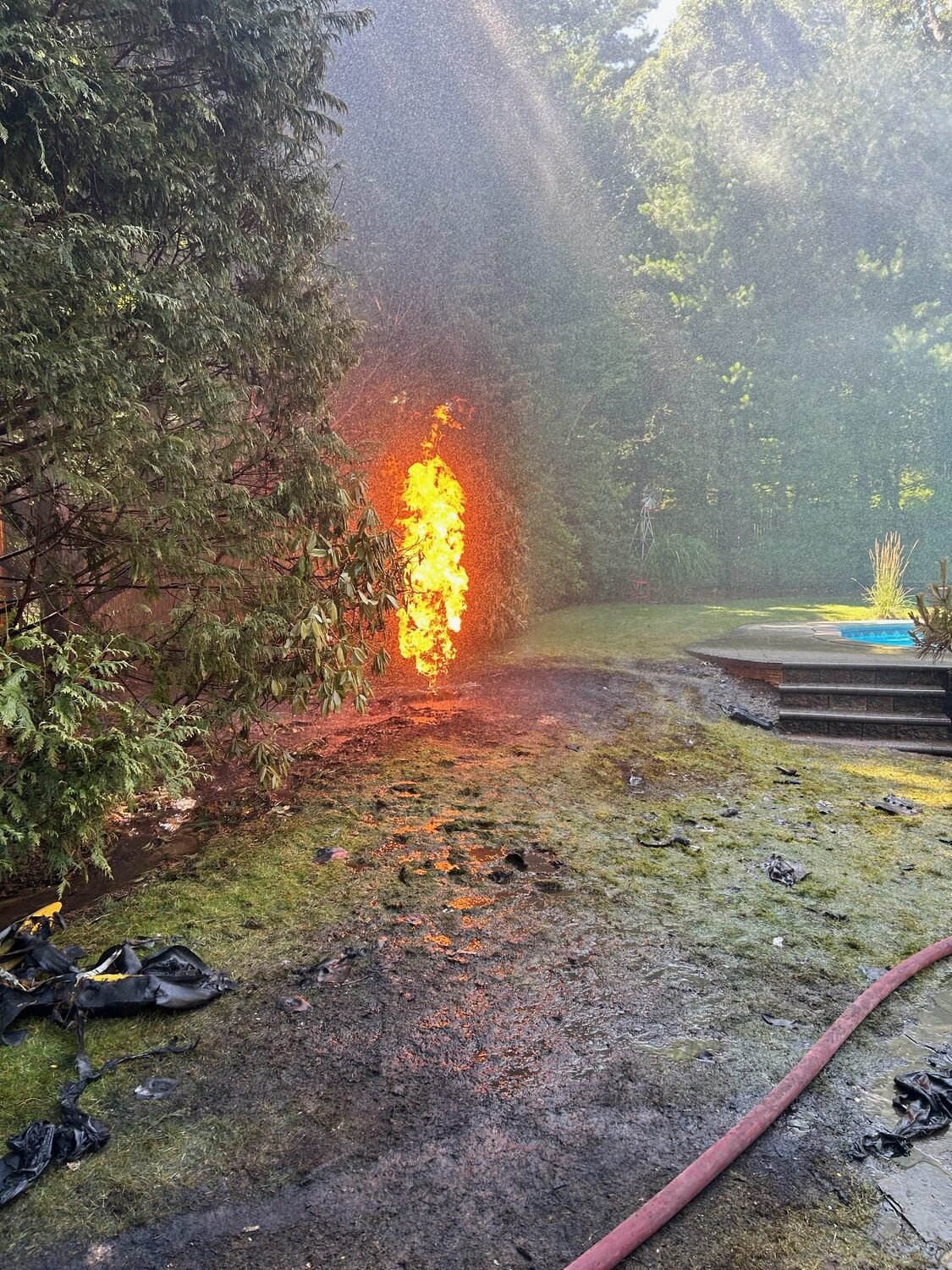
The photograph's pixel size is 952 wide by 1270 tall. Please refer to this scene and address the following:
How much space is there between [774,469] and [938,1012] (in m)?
21.4

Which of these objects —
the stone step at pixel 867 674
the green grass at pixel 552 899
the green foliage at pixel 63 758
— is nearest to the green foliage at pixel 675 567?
the stone step at pixel 867 674

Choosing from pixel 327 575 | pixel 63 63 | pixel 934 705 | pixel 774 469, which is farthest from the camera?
pixel 774 469

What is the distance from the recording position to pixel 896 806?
18.7 feet

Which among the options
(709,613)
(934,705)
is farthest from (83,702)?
(709,613)

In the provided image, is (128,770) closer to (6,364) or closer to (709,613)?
(6,364)

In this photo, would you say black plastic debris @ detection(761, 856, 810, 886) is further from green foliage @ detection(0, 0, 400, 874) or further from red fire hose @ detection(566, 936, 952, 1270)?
green foliage @ detection(0, 0, 400, 874)

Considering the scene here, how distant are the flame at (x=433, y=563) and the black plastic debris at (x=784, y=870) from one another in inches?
208

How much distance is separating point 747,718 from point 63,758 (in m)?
6.06

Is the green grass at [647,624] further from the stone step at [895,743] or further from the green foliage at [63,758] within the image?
the green foliage at [63,758]

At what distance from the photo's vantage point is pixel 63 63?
141 inches

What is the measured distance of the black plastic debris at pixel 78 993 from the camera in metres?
2.38

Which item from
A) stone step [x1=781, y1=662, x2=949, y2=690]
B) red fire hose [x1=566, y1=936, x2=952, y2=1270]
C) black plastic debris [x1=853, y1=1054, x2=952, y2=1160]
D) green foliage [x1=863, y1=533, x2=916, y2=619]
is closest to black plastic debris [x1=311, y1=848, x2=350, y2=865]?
red fire hose [x1=566, y1=936, x2=952, y2=1270]

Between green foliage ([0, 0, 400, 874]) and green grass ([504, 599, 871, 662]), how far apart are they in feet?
18.8

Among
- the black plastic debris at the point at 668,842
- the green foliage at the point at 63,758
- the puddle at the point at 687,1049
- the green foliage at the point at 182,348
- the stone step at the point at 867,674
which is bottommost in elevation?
the black plastic debris at the point at 668,842
